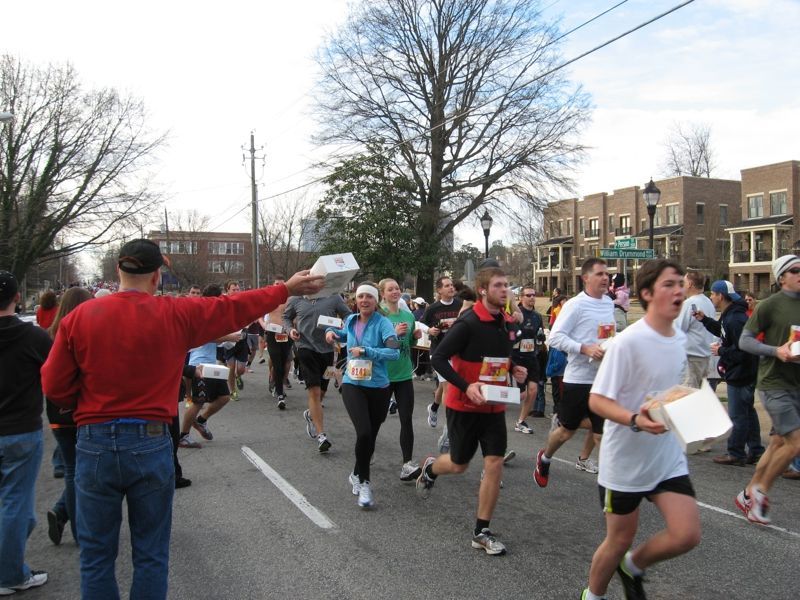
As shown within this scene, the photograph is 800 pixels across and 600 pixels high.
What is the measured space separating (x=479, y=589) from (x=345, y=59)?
95.7ft

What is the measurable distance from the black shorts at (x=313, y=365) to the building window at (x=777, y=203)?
51.3 meters

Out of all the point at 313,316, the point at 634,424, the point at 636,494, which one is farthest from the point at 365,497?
the point at 313,316

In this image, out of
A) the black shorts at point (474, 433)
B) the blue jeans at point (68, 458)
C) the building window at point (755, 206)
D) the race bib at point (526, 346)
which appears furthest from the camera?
the building window at point (755, 206)

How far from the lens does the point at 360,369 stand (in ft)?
19.1

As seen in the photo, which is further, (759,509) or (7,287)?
(759,509)

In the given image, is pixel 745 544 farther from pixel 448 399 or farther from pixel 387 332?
pixel 387 332

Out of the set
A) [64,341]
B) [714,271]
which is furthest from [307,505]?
[714,271]

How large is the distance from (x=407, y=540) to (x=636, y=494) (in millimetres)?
2055

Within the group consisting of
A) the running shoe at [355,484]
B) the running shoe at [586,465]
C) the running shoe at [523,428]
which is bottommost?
the running shoe at [523,428]

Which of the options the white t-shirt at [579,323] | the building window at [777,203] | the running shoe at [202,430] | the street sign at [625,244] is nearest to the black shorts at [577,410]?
the white t-shirt at [579,323]

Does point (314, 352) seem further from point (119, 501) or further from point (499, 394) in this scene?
point (119, 501)

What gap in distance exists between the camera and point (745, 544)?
4719 mm

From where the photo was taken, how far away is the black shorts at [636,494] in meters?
3.29

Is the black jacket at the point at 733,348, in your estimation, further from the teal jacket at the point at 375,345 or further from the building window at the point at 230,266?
the building window at the point at 230,266
